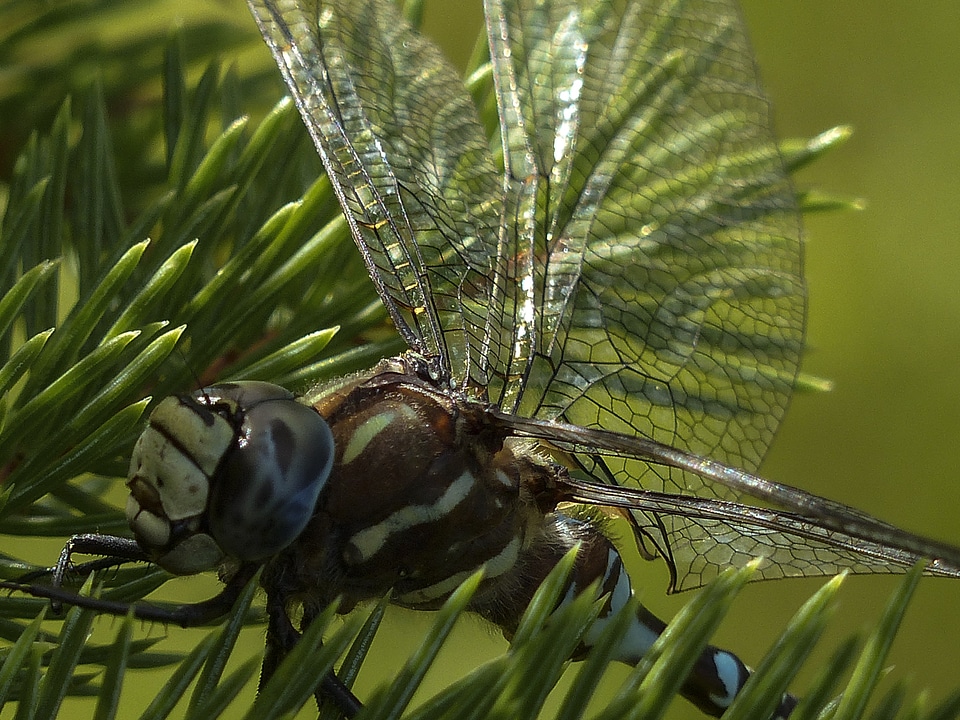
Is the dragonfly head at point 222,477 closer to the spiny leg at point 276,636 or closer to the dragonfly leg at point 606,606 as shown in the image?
the spiny leg at point 276,636

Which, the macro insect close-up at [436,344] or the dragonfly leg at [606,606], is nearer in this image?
the macro insect close-up at [436,344]

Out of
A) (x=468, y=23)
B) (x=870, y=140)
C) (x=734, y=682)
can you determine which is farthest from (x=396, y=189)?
(x=870, y=140)

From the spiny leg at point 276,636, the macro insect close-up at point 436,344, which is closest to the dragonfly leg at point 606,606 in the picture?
the macro insect close-up at point 436,344

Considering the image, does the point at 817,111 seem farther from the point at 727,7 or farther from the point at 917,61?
the point at 727,7

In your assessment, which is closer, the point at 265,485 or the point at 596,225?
the point at 265,485

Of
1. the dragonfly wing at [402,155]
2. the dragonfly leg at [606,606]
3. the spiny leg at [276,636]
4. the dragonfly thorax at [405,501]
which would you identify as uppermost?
the dragonfly wing at [402,155]

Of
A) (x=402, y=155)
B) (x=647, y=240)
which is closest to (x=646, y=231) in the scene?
(x=647, y=240)

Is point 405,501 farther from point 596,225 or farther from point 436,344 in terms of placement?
A: point 596,225
